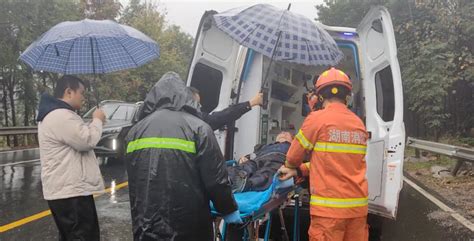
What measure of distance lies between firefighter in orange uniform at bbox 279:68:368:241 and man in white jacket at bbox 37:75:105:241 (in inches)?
67.7

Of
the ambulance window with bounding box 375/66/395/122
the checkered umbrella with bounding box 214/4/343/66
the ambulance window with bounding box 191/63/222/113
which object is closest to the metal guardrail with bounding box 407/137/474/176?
the ambulance window with bounding box 375/66/395/122

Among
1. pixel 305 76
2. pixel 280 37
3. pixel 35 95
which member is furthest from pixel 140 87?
pixel 280 37

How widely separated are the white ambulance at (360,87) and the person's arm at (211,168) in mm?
2540

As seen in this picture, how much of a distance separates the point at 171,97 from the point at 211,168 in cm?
47

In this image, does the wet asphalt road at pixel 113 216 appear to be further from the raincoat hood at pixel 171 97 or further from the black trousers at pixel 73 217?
the raincoat hood at pixel 171 97

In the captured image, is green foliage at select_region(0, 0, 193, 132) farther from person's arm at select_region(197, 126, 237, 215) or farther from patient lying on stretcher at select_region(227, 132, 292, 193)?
person's arm at select_region(197, 126, 237, 215)

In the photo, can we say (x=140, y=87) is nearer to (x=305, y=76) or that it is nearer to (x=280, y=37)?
(x=305, y=76)

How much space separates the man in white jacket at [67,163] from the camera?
358cm

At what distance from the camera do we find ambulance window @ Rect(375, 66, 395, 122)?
499cm

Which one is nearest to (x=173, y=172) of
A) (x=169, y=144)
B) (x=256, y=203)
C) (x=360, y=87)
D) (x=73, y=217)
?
(x=169, y=144)

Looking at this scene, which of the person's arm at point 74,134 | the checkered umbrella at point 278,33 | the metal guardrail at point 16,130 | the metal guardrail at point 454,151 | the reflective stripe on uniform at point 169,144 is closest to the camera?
the reflective stripe on uniform at point 169,144

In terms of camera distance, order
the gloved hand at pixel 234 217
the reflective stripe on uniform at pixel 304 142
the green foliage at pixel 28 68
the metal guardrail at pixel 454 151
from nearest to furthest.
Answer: the gloved hand at pixel 234 217, the reflective stripe on uniform at pixel 304 142, the metal guardrail at pixel 454 151, the green foliage at pixel 28 68

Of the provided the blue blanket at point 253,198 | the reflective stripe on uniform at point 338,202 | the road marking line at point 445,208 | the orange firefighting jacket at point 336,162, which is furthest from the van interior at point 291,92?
the reflective stripe on uniform at point 338,202

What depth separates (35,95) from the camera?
21.3 meters
